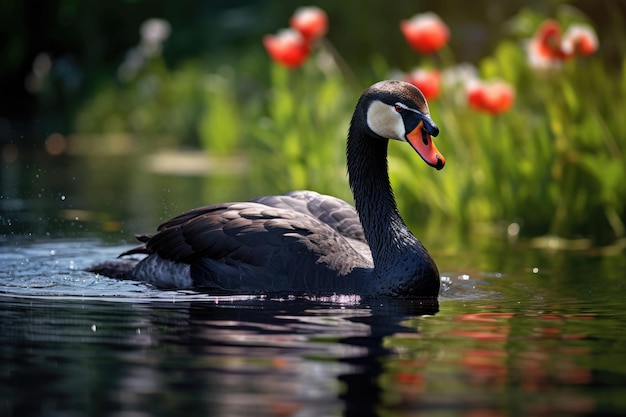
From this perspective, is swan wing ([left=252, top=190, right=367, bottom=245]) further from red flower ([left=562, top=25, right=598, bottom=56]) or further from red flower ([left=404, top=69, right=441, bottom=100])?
red flower ([left=562, top=25, right=598, bottom=56])

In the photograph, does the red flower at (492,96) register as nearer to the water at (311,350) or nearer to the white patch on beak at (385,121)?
the water at (311,350)

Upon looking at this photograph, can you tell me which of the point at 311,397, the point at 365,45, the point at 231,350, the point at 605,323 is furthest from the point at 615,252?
the point at 365,45

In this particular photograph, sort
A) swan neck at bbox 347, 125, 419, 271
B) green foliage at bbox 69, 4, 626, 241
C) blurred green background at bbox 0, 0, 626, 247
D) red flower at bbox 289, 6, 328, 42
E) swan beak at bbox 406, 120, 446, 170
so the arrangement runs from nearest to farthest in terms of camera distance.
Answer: swan beak at bbox 406, 120, 446, 170 → swan neck at bbox 347, 125, 419, 271 → green foliage at bbox 69, 4, 626, 241 → blurred green background at bbox 0, 0, 626, 247 → red flower at bbox 289, 6, 328, 42

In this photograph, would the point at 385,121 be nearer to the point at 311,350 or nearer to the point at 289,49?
the point at 311,350

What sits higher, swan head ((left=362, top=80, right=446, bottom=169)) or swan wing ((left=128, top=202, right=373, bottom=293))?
swan head ((left=362, top=80, right=446, bottom=169))

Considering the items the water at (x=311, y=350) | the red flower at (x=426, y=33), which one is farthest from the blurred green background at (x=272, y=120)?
the water at (x=311, y=350)

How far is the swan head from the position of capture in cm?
723

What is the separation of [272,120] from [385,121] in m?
4.88

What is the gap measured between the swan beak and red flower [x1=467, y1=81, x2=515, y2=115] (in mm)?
3356

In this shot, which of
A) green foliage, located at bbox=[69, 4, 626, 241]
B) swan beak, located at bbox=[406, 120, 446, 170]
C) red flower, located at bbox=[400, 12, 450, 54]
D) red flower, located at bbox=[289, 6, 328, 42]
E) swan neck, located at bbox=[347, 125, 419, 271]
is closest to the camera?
swan beak, located at bbox=[406, 120, 446, 170]

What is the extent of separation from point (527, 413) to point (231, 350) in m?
1.57

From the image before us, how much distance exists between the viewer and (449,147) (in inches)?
449

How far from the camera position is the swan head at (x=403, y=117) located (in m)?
7.23

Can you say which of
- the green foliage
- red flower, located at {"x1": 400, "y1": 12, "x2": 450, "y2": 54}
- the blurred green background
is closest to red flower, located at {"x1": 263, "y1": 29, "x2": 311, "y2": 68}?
the blurred green background
